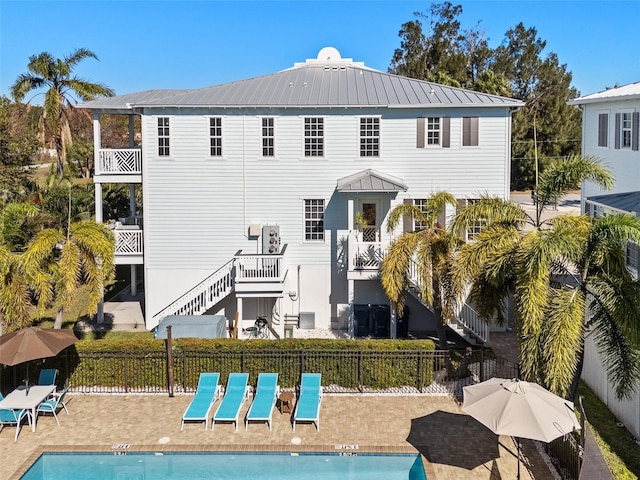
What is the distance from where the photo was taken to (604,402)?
15461mm

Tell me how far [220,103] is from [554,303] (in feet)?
47.2

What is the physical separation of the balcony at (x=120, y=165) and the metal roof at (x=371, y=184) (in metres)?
7.67

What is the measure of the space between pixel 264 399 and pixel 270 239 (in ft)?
26.0

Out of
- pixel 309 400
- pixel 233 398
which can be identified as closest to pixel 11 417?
pixel 233 398

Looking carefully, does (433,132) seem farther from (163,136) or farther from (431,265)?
(163,136)

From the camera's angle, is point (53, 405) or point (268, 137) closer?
point (53, 405)

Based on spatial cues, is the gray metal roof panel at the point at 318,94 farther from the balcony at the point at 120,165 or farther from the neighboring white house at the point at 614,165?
the neighboring white house at the point at 614,165

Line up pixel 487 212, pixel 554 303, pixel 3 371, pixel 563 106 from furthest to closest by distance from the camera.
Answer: pixel 563 106, pixel 3 371, pixel 487 212, pixel 554 303

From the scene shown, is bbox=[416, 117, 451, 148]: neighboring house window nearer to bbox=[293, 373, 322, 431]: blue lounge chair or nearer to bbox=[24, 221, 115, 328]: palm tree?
bbox=[293, 373, 322, 431]: blue lounge chair

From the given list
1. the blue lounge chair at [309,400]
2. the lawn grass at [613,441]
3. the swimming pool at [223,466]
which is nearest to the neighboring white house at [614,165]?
the lawn grass at [613,441]

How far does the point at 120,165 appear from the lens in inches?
898

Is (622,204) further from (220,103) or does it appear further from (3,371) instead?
(3,371)

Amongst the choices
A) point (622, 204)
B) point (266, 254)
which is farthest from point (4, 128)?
point (622, 204)

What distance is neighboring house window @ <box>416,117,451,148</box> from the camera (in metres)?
22.1
